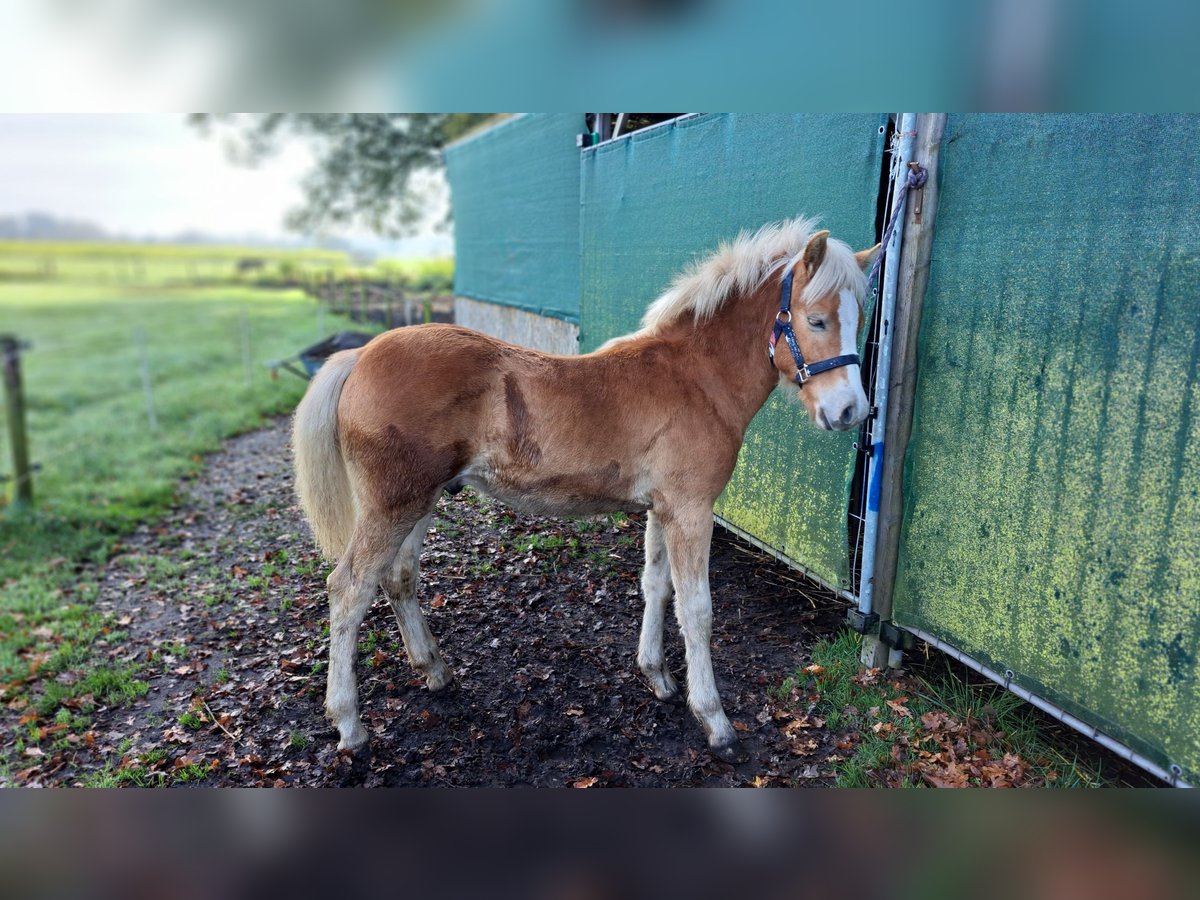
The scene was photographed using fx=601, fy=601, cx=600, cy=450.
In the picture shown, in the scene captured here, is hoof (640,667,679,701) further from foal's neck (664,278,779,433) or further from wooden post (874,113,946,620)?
foal's neck (664,278,779,433)

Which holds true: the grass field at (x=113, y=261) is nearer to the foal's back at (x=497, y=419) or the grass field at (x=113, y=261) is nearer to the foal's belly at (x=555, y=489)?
the foal's back at (x=497, y=419)

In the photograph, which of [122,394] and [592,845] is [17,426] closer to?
[122,394]

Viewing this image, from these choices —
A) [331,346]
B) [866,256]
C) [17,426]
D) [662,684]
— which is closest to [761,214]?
[866,256]

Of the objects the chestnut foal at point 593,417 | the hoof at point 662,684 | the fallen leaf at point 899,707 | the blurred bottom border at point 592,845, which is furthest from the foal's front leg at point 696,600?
the blurred bottom border at point 592,845

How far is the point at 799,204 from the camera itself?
2.80 meters

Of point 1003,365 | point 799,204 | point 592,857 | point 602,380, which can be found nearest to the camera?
point 592,857

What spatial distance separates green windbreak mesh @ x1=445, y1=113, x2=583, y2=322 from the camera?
5.36 m

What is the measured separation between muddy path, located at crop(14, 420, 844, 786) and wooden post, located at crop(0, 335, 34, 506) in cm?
169

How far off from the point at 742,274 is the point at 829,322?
38 cm

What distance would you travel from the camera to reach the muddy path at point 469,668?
2168mm

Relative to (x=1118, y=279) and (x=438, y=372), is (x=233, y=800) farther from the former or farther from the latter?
(x=1118, y=279)
